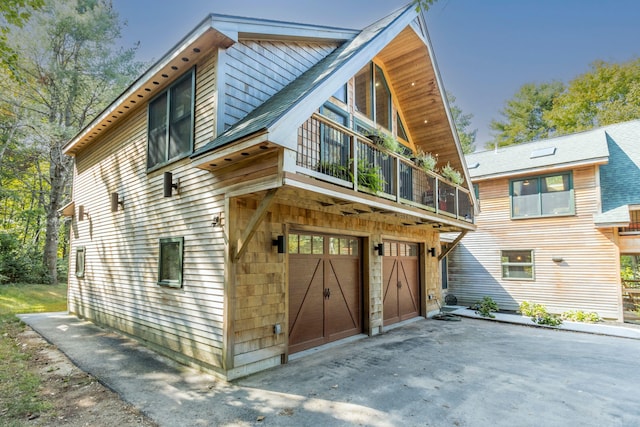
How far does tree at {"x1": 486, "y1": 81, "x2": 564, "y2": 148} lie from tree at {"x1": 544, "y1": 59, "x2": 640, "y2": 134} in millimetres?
1088

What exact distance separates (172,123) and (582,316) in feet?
41.7

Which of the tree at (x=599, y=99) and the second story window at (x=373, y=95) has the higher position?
the tree at (x=599, y=99)

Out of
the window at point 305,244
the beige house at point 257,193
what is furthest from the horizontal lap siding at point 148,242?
the window at point 305,244

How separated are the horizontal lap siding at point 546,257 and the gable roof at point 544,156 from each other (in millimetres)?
453

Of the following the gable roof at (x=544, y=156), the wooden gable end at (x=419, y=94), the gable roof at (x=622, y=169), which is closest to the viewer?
the wooden gable end at (x=419, y=94)

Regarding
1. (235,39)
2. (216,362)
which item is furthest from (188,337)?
(235,39)

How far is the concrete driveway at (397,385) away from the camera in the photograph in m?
3.91

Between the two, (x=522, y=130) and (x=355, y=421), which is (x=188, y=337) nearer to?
(x=355, y=421)

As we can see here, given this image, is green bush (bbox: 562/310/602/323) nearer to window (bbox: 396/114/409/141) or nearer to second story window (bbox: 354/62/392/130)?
window (bbox: 396/114/409/141)

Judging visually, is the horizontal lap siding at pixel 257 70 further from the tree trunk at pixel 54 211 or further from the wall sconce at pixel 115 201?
the tree trunk at pixel 54 211

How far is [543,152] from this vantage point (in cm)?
1272

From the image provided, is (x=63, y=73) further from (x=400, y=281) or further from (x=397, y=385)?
(x=397, y=385)

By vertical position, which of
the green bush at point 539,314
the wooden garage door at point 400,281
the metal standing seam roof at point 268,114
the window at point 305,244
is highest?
the metal standing seam roof at point 268,114

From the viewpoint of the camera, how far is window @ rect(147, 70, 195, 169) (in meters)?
6.23
